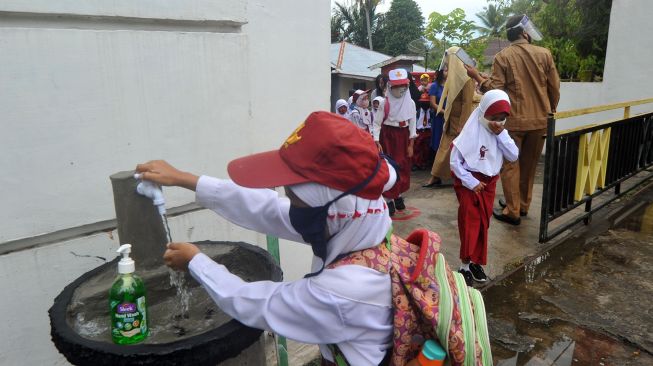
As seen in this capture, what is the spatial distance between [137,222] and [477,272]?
290 cm

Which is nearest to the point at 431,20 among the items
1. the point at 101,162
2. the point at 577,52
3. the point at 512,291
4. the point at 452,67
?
the point at 577,52

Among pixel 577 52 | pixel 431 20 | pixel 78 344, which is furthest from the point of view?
pixel 431 20

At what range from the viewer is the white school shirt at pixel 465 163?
11.8 ft

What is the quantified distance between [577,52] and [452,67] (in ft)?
16.6

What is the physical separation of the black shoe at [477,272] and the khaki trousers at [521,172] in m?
1.56

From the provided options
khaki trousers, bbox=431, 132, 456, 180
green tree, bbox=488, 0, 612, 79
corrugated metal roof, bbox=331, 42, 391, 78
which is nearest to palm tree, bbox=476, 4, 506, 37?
corrugated metal roof, bbox=331, 42, 391, 78

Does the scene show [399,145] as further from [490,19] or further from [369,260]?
[490,19]

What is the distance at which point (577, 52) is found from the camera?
977 cm

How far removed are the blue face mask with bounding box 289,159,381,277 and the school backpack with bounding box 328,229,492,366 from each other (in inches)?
2.8

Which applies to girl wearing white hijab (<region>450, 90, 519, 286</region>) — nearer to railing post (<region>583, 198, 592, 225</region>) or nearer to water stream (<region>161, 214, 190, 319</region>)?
railing post (<region>583, 198, 592, 225</region>)

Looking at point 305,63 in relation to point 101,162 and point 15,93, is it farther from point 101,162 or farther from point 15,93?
point 15,93

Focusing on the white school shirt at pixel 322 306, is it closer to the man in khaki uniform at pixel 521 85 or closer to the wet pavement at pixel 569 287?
the wet pavement at pixel 569 287

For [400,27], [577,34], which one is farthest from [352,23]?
[577,34]

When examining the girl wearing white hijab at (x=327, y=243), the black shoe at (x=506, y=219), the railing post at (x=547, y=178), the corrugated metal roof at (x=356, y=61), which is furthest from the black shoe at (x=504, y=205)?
the corrugated metal roof at (x=356, y=61)
